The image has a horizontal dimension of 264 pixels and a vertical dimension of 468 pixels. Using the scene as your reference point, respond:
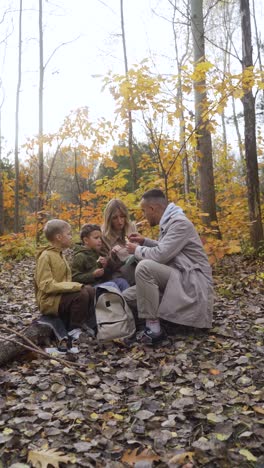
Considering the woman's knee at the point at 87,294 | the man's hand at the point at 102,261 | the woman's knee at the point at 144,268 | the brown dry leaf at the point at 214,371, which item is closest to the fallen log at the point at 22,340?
the woman's knee at the point at 87,294

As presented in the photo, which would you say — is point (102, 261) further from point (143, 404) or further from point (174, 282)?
point (143, 404)

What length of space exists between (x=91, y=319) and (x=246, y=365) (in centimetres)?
162

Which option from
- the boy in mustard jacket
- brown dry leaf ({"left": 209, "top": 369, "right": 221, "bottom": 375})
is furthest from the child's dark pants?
brown dry leaf ({"left": 209, "top": 369, "right": 221, "bottom": 375})

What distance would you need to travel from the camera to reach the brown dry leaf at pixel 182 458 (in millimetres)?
2031

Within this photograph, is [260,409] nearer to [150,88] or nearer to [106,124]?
[150,88]

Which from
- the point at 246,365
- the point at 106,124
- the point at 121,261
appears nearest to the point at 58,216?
the point at 106,124

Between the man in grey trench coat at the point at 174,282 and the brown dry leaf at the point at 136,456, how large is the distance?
5.18 ft

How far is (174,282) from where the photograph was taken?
12.2 feet

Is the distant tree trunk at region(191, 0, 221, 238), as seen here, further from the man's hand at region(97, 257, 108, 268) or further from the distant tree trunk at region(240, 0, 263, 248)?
the man's hand at region(97, 257, 108, 268)

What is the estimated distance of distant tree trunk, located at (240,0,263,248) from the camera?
7328mm

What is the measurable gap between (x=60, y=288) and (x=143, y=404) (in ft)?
5.08

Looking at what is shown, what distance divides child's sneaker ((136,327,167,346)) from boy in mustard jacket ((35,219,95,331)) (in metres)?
0.60

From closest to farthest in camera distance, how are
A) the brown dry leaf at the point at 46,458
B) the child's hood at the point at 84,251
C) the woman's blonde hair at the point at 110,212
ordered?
the brown dry leaf at the point at 46,458 → the child's hood at the point at 84,251 → the woman's blonde hair at the point at 110,212

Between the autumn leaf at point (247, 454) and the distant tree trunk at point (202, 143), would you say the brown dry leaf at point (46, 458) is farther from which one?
the distant tree trunk at point (202, 143)
